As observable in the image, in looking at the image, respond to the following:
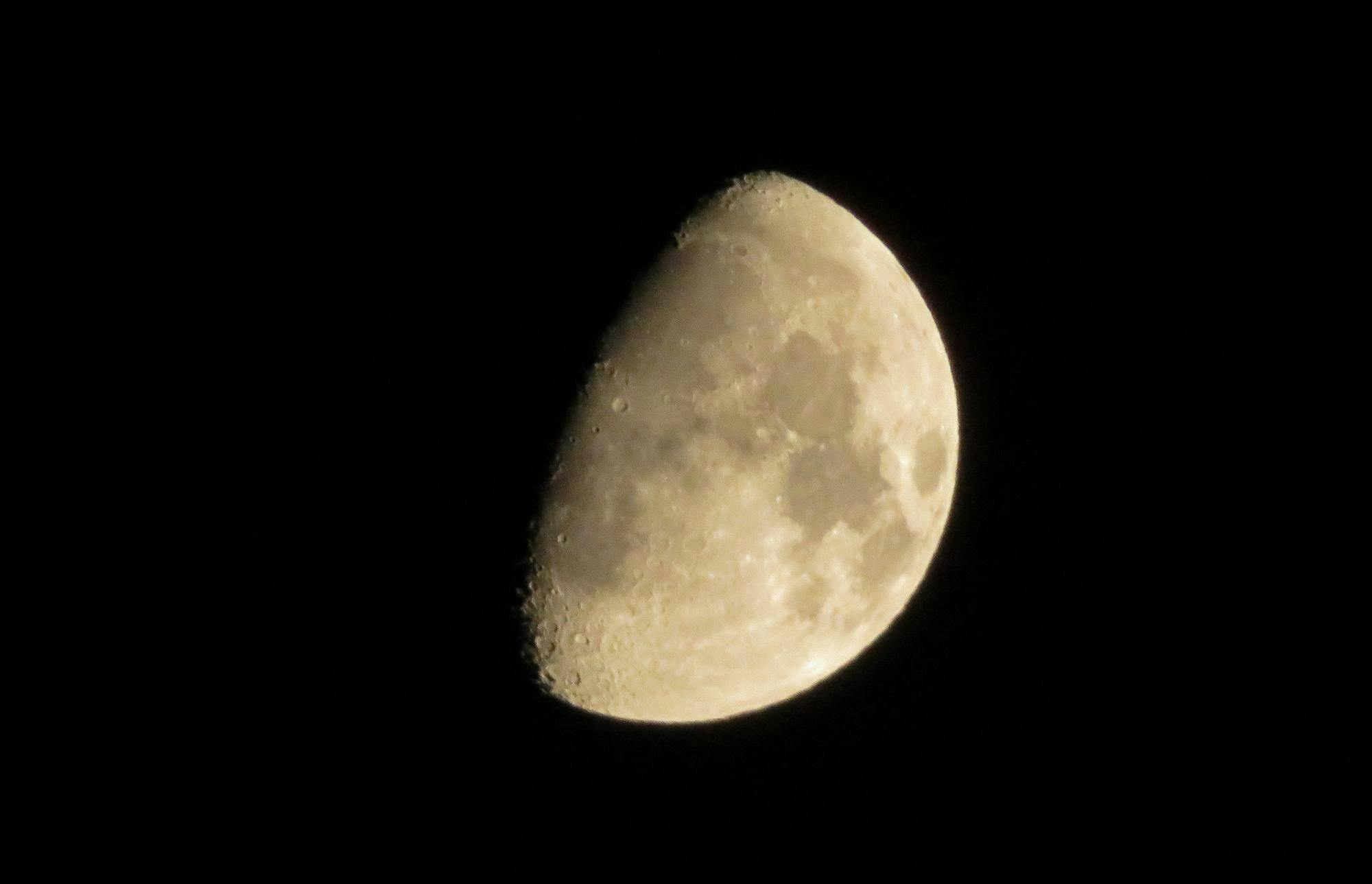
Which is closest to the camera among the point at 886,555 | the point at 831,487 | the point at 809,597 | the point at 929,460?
the point at 831,487

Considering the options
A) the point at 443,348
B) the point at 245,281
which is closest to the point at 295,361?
the point at 245,281

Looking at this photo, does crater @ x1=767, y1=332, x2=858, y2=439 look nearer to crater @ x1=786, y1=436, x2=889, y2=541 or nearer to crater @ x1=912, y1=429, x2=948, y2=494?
crater @ x1=786, y1=436, x2=889, y2=541

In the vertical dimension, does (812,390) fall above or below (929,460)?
below

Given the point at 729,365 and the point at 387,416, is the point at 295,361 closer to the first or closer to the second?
the point at 387,416

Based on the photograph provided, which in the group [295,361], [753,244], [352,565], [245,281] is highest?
[753,244]

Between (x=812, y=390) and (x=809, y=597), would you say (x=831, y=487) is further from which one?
(x=809, y=597)

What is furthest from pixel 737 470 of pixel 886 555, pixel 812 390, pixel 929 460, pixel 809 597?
pixel 929 460

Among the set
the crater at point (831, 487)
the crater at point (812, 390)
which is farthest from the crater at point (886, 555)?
the crater at point (812, 390)

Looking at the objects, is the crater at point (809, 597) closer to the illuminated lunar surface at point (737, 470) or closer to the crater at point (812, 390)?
the illuminated lunar surface at point (737, 470)
